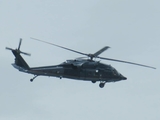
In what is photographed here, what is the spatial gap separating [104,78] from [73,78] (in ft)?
28.0

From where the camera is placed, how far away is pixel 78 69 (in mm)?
138125

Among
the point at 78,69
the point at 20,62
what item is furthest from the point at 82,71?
the point at 20,62

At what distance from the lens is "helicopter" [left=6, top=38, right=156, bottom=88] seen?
13112 centimetres

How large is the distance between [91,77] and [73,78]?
484 centimetres

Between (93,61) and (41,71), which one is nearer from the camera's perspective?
(41,71)

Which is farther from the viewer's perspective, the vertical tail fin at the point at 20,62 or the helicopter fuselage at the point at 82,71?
the helicopter fuselage at the point at 82,71

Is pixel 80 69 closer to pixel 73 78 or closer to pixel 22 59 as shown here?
pixel 73 78

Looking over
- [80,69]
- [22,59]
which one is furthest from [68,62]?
[22,59]

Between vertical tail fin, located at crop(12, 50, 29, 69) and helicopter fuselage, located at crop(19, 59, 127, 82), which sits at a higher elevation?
vertical tail fin, located at crop(12, 50, 29, 69)

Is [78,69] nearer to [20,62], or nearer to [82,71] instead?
[82,71]

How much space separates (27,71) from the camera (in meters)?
130

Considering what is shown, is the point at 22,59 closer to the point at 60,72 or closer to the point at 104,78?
the point at 60,72

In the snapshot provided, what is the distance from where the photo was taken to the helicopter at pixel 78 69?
13112cm

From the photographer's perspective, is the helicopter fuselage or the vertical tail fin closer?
the vertical tail fin
